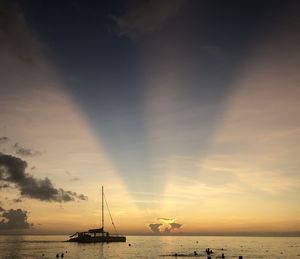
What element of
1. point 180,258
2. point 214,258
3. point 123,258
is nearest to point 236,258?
point 214,258

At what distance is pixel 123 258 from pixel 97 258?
34.9 feet

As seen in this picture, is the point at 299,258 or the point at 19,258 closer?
the point at 19,258

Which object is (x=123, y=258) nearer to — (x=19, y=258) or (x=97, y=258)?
(x=97, y=258)

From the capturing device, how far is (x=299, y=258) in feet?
512

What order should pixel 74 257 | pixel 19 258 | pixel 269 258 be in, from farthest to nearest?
pixel 269 258 < pixel 74 257 < pixel 19 258

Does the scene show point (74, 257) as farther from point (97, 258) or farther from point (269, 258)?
point (269, 258)

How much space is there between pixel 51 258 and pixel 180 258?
4799 cm

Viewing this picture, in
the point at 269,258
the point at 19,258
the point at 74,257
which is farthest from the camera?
the point at 269,258

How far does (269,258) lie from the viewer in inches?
5979

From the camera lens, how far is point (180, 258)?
462 ft

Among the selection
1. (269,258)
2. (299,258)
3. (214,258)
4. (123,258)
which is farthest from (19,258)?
(299,258)

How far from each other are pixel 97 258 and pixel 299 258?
278ft

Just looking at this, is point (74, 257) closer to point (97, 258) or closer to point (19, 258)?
point (97, 258)

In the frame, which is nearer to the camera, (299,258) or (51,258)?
(51,258)
